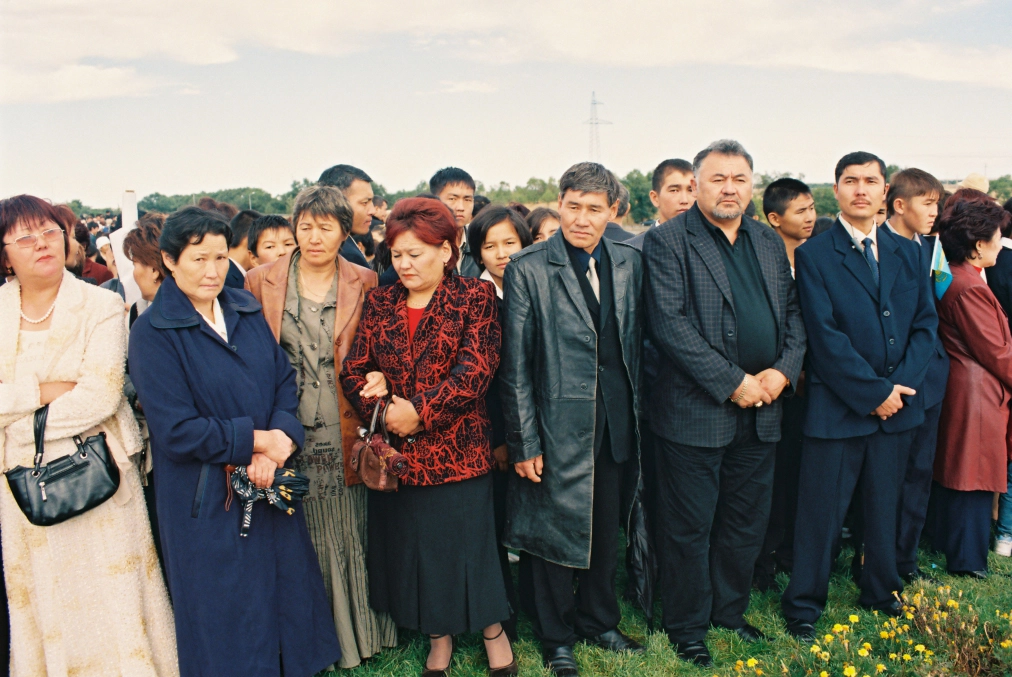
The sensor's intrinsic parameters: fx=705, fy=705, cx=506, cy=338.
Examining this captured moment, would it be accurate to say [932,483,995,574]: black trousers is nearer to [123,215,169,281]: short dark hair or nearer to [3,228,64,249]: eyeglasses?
[123,215,169,281]: short dark hair

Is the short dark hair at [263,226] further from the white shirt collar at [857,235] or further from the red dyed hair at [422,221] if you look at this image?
the white shirt collar at [857,235]

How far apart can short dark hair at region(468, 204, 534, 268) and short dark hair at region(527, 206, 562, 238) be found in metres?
0.53

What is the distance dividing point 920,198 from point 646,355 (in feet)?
6.53

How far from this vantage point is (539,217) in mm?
4660

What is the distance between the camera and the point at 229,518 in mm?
2967

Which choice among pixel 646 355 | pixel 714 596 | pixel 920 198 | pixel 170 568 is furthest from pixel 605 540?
pixel 920 198

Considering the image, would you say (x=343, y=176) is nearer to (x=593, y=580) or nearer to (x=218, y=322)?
(x=218, y=322)

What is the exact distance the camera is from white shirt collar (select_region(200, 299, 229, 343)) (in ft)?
10.0

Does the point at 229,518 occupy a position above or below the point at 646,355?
below

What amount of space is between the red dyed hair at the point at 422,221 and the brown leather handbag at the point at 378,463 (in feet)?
2.72

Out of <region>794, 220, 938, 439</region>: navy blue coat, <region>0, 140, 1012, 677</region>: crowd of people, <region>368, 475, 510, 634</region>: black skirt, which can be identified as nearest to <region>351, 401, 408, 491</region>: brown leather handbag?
<region>0, 140, 1012, 677</region>: crowd of people

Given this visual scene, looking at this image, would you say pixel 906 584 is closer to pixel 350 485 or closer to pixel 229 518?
pixel 350 485

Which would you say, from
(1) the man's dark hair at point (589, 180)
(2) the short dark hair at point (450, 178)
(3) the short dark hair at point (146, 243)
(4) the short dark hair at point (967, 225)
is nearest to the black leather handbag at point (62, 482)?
(3) the short dark hair at point (146, 243)

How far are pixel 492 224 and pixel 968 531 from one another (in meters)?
3.48
